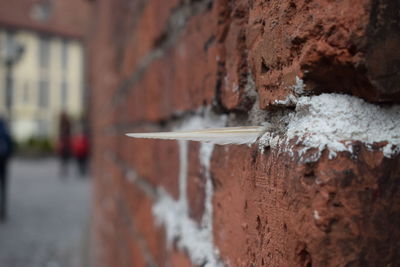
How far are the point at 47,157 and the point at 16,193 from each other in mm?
10203

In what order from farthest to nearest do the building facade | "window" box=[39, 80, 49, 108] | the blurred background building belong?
"window" box=[39, 80, 49, 108] → the building facade → the blurred background building

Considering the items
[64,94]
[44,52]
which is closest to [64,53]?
[44,52]

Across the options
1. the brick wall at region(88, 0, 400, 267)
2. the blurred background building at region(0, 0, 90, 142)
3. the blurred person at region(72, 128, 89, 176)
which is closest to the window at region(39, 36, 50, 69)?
the blurred background building at region(0, 0, 90, 142)

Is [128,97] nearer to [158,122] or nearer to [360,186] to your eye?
[158,122]

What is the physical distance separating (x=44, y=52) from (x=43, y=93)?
98.1 inches

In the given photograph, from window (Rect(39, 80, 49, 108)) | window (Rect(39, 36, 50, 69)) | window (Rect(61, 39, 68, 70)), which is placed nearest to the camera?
window (Rect(39, 36, 50, 69))

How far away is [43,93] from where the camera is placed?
28359 millimetres

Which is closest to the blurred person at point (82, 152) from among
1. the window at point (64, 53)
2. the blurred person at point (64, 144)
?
the blurred person at point (64, 144)

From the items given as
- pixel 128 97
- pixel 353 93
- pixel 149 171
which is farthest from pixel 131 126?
pixel 353 93

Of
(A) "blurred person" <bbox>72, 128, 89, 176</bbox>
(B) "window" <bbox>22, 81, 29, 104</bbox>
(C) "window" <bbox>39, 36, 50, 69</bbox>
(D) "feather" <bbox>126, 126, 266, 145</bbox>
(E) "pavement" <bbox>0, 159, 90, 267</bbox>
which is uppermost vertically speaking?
(C) "window" <bbox>39, 36, 50, 69</bbox>

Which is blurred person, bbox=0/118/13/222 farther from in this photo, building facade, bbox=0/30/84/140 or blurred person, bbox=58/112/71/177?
building facade, bbox=0/30/84/140

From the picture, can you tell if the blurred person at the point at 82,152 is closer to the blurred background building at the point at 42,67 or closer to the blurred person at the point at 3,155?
the blurred person at the point at 3,155

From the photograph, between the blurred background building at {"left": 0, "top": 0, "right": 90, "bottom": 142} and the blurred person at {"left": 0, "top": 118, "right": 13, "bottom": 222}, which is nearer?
the blurred person at {"left": 0, "top": 118, "right": 13, "bottom": 222}

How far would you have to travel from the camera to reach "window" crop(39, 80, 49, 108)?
28.2 metres
